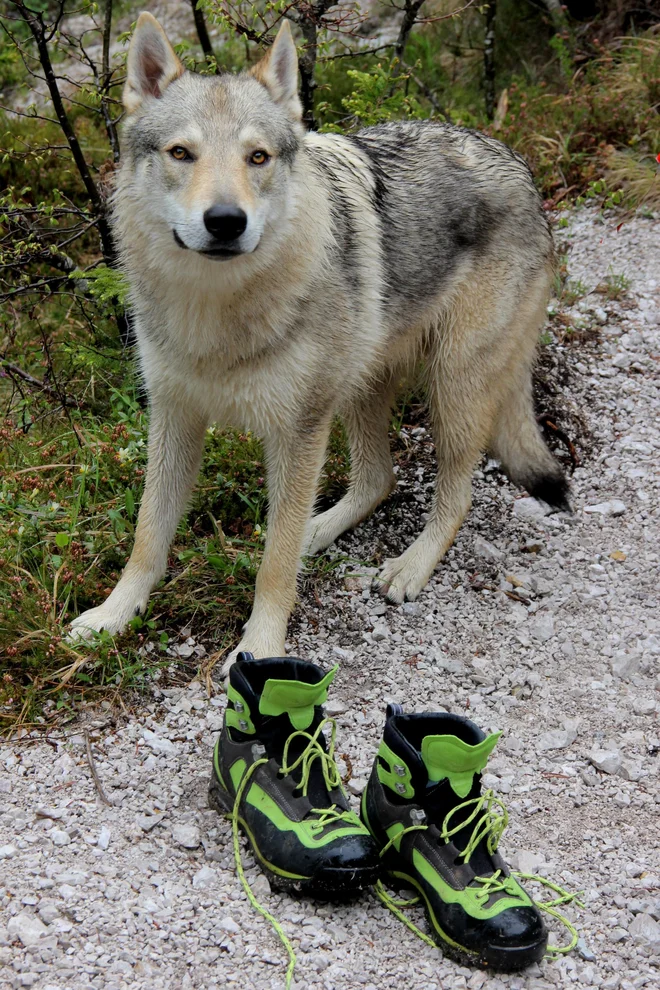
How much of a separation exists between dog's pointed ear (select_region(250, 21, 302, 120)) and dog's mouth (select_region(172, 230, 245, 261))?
28.7 inches

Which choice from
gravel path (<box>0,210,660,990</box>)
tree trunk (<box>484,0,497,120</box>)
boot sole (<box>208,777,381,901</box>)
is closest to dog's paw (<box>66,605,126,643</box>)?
gravel path (<box>0,210,660,990</box>)

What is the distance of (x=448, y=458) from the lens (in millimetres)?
4504

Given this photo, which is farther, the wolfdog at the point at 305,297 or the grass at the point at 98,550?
the grass at the point at 98,550

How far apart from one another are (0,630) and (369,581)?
5.38 ft

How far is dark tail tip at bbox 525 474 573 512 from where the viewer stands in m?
4.58

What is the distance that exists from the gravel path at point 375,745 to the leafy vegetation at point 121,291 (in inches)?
13.8

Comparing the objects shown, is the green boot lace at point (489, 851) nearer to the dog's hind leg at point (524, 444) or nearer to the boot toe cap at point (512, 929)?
the boot toe cap at point (512, 929)

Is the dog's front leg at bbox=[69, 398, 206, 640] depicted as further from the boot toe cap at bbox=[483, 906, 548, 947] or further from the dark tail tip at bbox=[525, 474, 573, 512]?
the boot toe cap at bbox=[483, 906, 548, 947]

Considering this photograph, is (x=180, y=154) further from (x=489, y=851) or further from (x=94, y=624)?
(x=489, y=851)

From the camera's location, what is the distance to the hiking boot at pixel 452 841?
98.4 inches

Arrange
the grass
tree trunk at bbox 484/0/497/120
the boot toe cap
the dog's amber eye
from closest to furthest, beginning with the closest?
1. the boot toe cap
2. the dog's amber eye
3. the grass
4. tree trunk at bbox 484/0/497/120

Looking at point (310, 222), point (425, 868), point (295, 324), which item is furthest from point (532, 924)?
point (310, 222)

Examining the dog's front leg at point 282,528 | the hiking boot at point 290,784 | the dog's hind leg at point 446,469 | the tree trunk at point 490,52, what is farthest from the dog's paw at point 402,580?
the tree trunk at point 490,52

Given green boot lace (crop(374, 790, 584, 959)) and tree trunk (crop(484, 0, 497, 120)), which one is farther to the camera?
tree trunk (crop(484, 0, 497, 120))
